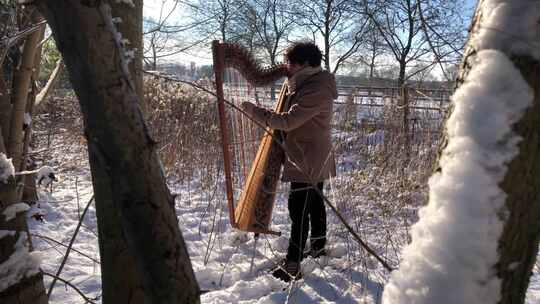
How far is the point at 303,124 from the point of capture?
228 centimetres

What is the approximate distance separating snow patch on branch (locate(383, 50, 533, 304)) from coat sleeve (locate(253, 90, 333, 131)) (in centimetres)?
169

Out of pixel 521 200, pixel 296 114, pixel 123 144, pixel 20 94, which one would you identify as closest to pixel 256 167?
pixel 296 114

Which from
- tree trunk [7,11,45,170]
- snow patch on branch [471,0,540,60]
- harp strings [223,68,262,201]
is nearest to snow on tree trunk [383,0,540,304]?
snow patch on branch [471,0,540,60]

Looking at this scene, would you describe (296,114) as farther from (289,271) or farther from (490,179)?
(490,179)

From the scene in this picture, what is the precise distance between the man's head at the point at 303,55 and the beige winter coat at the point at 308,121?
81mm

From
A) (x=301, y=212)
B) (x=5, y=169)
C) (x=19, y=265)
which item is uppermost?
(x=5, y=169)

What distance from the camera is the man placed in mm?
2172

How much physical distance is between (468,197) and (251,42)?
1459cm

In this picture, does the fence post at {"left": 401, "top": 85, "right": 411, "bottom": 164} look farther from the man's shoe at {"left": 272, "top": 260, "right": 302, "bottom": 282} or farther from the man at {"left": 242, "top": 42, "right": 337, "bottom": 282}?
the man's shoe at {"left": 272, "top": 260, "right": 302, "bottom": 282}

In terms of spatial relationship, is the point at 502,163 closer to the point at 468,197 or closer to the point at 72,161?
the point at 468,197

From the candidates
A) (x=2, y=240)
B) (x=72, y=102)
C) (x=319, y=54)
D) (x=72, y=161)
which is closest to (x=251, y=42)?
(x=72, y=102)

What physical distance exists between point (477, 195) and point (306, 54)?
1.92 metres

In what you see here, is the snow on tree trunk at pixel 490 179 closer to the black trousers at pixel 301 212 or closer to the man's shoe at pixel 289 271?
the black trousers at pixel 301 212

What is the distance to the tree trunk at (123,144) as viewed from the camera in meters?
0.61
